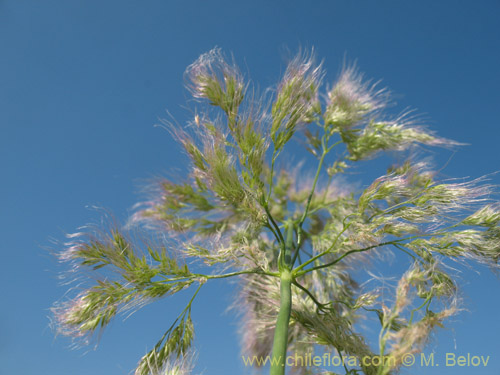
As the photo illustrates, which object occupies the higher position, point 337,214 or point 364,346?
point 337,214

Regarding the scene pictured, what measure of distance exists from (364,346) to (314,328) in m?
0.34

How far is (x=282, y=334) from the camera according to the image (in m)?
2.92

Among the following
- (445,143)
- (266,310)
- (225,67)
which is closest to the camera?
(225,67)

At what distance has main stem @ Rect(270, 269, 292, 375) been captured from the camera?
284 cm

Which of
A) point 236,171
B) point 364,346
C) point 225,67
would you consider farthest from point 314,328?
point 225,67

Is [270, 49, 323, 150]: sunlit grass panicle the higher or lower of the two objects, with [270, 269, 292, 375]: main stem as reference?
higher

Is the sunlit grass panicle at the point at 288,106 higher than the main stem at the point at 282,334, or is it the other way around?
the sunlit grass panicle at the point at 288,106

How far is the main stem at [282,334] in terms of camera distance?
2840 millimetres

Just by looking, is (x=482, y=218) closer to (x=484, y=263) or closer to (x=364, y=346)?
(x=484, y=263)

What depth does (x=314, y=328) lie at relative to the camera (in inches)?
127

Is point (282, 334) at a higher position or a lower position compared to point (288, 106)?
lower

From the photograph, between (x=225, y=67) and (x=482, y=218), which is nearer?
(x=482, y=218)

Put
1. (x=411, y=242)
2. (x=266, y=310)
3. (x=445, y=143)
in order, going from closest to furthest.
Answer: (x=411, y=242) < (x=266, y=310) < (x=445, y=143)

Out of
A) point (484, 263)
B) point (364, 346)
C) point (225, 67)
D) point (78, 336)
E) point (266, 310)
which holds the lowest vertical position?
point (78, 336)
